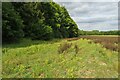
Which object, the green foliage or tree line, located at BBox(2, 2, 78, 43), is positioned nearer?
the green foliage

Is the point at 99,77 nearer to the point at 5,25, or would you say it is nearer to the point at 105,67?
the point at 105,67

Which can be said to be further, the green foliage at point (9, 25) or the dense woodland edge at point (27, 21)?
the dense woodland edge at point (27, 21)

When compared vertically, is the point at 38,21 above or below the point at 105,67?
above

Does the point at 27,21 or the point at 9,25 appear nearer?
the point at 9,25

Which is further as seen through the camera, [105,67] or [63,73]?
[105,67]

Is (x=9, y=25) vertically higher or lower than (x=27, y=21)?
lower

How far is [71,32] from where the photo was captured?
3108 inches

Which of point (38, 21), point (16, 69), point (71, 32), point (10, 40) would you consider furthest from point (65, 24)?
point (16, 69)

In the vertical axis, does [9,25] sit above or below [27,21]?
below

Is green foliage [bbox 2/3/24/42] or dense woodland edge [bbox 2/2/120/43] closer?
green foliage [bbox 2/3/24/42]

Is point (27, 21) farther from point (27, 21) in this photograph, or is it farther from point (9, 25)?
point (9, 25)

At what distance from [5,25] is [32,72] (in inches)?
752

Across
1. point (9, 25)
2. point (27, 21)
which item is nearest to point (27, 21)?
point (27, 21)

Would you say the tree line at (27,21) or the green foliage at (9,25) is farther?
the tree line at (27,21)
